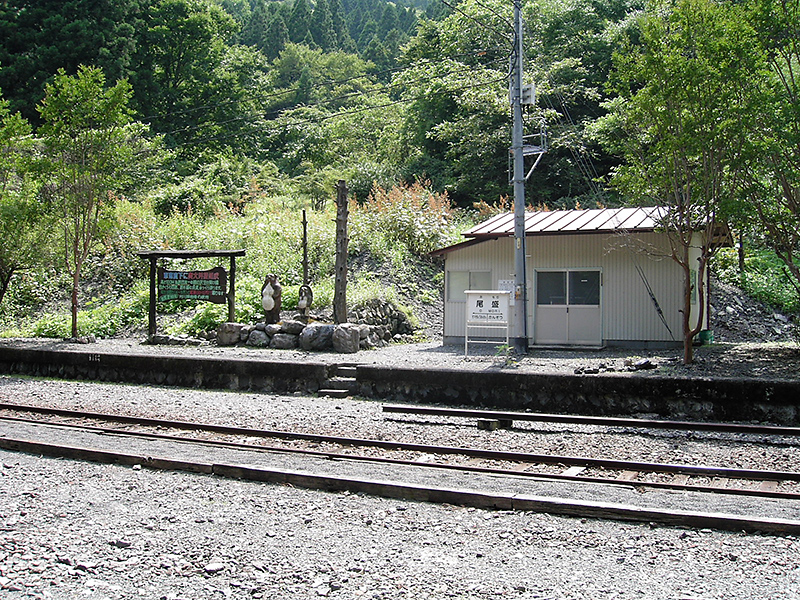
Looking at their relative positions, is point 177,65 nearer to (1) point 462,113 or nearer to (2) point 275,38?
(1) point 462,113

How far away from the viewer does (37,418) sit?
37.1 feet

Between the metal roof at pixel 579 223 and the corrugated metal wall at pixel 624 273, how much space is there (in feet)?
1.07

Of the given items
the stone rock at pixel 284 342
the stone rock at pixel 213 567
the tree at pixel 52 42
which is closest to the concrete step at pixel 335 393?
the stone rock at pixel 284 342

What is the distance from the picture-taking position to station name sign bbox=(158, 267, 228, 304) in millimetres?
19469

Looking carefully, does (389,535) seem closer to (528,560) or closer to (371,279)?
(528,560)

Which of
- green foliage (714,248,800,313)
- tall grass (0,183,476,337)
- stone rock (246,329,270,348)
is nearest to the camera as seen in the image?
stone rock (246,329,270,348)

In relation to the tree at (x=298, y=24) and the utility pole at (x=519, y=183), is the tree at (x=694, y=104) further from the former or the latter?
the tree at (x=298, y=24)

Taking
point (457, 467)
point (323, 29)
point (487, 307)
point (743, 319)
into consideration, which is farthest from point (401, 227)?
point (323, 29)

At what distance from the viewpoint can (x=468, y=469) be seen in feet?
25.3

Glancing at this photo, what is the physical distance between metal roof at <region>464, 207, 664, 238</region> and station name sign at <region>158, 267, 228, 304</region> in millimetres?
6672

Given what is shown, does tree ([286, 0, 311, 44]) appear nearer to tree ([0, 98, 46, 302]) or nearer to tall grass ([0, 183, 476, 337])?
tall grass ([0, 183, 476, 337])


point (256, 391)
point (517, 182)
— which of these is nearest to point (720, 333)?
point (517, 182)

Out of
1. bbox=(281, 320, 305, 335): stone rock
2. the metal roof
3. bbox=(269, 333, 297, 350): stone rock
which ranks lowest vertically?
bbox=(269, 333, 297, 350): stone rock

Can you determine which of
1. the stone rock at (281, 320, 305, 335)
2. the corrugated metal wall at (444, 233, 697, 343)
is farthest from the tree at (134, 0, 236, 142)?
the corrugated metal wall at (444, 233, 697, 343)
